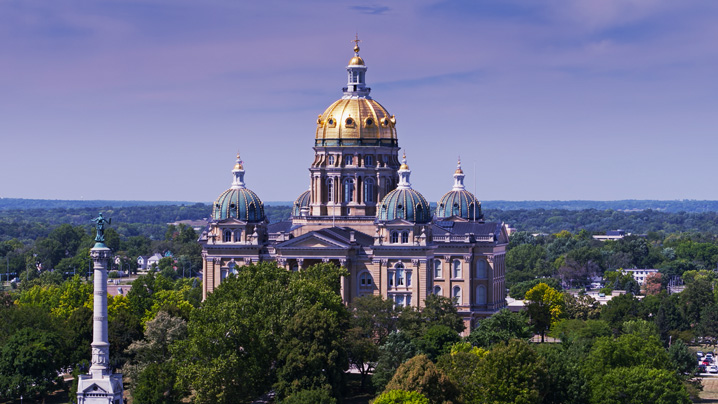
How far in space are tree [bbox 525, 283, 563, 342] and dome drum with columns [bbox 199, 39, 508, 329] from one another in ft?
13.7

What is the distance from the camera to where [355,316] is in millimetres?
146000

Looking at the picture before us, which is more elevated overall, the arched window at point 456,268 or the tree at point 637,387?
the arched window at point 456,268

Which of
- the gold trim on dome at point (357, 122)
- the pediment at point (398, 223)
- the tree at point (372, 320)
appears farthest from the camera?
the gold trim on dome at point (357, 122)

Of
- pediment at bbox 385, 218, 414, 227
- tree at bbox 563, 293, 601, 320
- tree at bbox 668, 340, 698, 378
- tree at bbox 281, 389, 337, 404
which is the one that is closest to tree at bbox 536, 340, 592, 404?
tree at bbox 281, 389, 337, 404

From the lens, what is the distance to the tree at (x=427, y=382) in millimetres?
109750

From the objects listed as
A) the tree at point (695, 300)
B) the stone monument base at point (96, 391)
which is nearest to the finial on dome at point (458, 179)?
the tree at point (695, 300)

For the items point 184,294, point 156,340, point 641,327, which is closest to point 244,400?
point 156,340

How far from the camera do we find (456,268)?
163500 mm

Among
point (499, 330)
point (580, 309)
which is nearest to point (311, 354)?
point (499, 330)

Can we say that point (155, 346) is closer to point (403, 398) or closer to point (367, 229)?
point (403, 398)

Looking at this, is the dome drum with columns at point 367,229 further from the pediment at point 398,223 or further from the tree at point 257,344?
the tree at point 257,344

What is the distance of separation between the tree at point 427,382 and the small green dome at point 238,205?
2086 inches

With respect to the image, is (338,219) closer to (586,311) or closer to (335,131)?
(335,131)

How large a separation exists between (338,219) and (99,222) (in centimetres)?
5229
